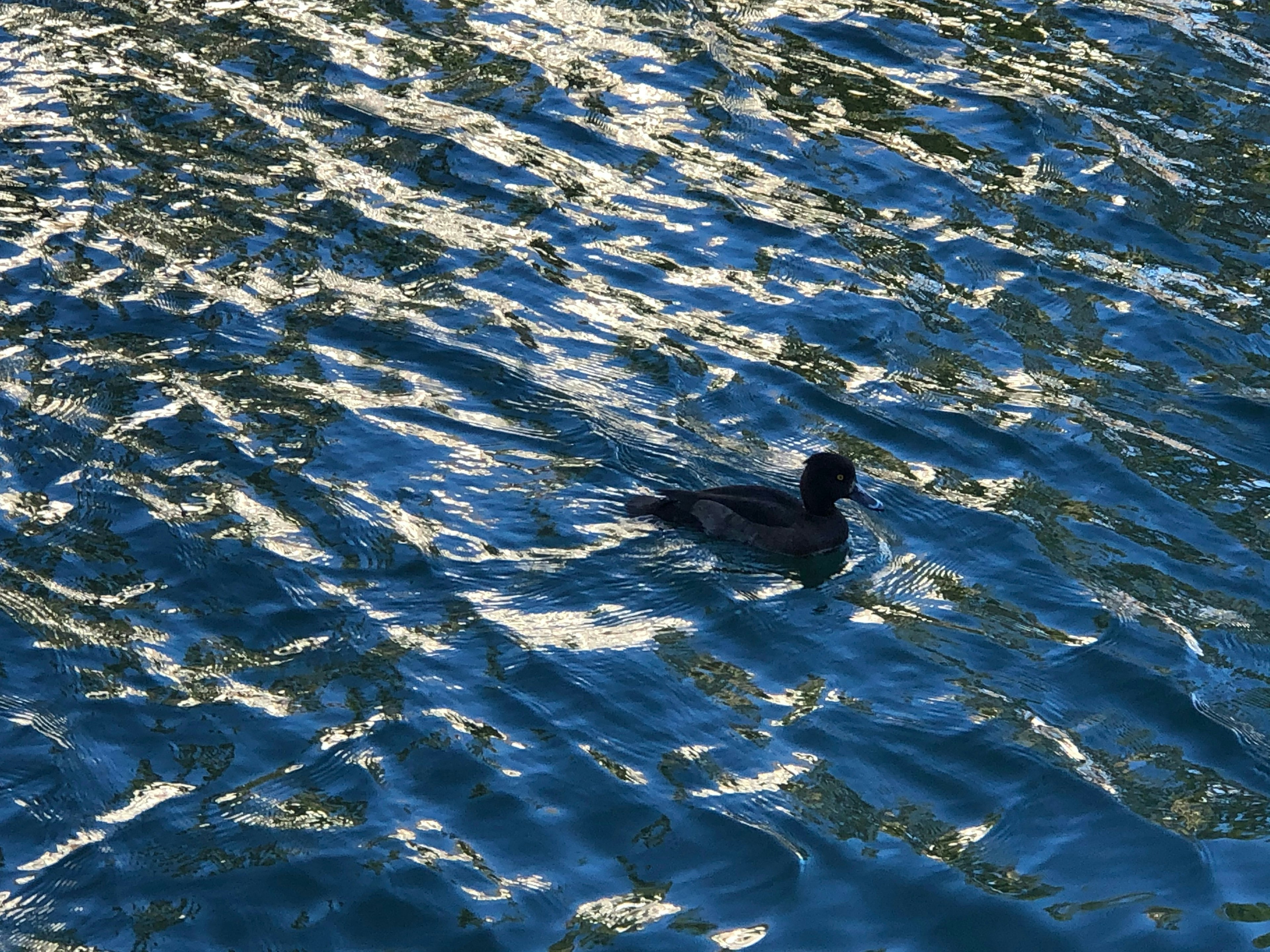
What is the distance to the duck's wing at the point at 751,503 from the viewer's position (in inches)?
411

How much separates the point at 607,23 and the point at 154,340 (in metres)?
7.99

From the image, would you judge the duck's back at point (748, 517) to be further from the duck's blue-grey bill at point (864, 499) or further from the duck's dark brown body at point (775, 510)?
the duck's blue-grey bill at point (864, 499)

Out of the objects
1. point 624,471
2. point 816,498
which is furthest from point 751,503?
point 624,471

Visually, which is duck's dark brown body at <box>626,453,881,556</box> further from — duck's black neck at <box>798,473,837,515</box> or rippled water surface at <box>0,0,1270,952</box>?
rippled water surface at <box>0,0,1270,952</box>

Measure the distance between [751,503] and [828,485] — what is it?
21.9 inches

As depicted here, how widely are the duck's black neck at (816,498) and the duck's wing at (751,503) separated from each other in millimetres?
81

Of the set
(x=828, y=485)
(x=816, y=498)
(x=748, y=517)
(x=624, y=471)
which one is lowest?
(x=624, y=471)

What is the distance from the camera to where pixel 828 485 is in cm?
1059

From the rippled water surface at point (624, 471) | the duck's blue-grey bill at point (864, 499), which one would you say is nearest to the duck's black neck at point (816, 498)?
the duck's blue-grey bill at point (864, 499)

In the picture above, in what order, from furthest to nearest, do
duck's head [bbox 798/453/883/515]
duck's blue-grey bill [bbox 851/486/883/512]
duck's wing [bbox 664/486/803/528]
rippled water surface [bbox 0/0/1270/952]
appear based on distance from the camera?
duck's blue-grey bill [bbox 851/486/883/512]
duck's head [bbox 798/453/883/515]
duck's wing [bbox 664/486/803/528]
rippled water surface [bbox 0/0/1270/952]

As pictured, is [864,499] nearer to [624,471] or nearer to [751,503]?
[751,503]

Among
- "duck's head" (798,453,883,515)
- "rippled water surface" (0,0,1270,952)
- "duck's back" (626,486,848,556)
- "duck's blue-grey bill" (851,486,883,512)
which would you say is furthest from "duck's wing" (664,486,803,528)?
"duck's blue-grey bill" (851,486,883,512)

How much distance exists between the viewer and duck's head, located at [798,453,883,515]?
1054 cm

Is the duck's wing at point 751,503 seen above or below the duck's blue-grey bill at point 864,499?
below
